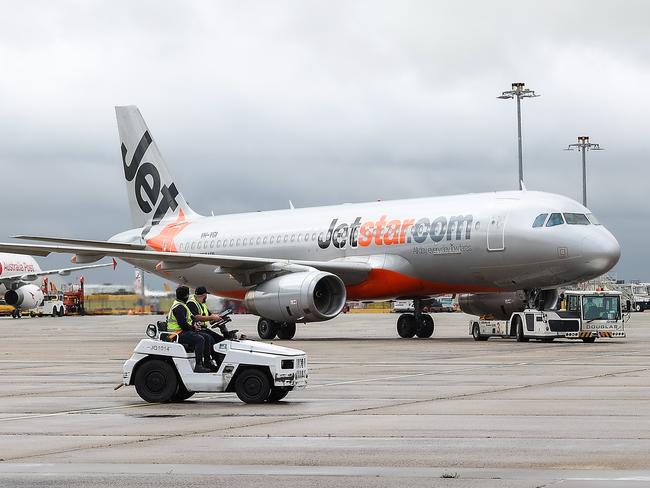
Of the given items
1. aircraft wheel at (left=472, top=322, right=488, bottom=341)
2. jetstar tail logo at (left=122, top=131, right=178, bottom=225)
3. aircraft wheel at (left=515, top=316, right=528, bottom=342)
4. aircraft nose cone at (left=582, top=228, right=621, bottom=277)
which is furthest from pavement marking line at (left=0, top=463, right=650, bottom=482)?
jetstar tail logo at (left=122, top=131, right=178, bottom=225)

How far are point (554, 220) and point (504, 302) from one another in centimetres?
451

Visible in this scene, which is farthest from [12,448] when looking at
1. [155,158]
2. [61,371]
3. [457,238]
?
[155,158]

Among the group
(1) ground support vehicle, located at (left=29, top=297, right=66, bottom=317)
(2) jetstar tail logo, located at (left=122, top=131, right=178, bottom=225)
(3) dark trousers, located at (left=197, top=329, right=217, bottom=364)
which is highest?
(2) jetstar tail logo, located at (left=122, top=131, right=178, bottom=225)

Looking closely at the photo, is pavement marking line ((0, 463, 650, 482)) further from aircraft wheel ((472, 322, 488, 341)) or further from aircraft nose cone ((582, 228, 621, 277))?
aircraft wheel ((472, 322, 488, 341))

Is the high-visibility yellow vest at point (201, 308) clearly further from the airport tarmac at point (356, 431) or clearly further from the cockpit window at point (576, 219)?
the cockpit window at point (576, 219)

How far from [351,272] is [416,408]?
22.1 meters

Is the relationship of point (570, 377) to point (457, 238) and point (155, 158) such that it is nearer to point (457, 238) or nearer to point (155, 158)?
point (457, 238)

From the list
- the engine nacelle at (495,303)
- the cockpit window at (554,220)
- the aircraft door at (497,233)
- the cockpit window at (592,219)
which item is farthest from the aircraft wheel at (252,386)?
the engine nacelle at (495,303)

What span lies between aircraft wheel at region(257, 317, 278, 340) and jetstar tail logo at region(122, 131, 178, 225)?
10622mm

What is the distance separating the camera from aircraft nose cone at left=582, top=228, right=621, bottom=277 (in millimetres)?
33219

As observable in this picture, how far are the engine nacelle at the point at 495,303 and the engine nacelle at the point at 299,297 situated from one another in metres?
4.94

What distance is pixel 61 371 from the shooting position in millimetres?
24438

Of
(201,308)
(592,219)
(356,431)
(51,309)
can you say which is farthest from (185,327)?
(51,309)

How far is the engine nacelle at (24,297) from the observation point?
81062 mm
